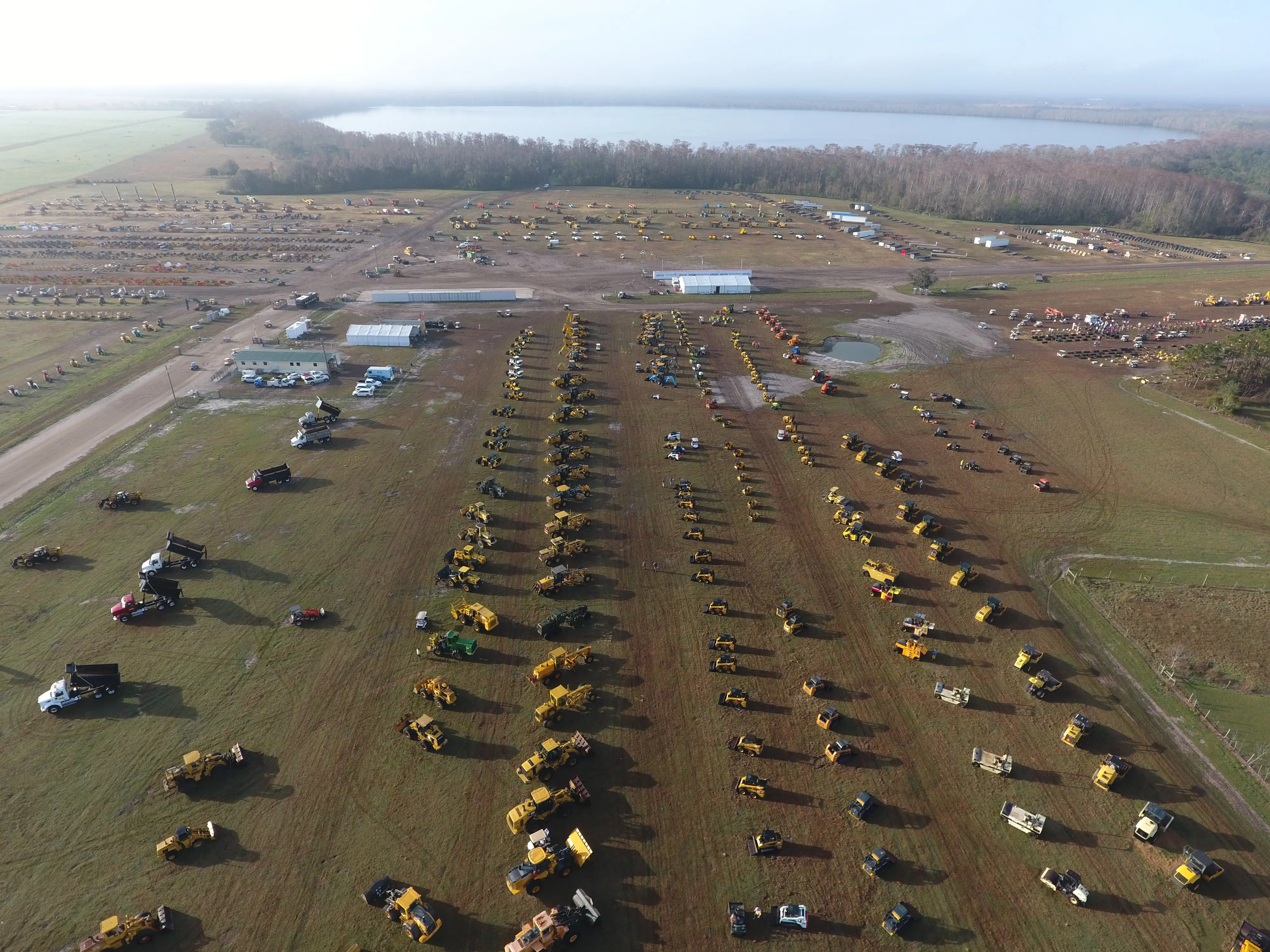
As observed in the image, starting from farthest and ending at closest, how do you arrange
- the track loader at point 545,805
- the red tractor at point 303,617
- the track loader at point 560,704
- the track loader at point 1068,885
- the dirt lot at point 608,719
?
1. the red tractor at point 303,617
2. the track loader at point 560,704
3. the track loader at point 545,805
4. the dirt lot at point 608,719
5. the track loader at point 1068,885

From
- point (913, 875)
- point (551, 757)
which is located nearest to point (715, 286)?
point (551, 757)

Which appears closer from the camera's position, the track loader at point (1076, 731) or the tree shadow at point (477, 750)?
the tree shadow at point (477, 750)

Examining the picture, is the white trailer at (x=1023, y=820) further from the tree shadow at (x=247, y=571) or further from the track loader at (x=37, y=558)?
the track loader at (x=37, y=558)

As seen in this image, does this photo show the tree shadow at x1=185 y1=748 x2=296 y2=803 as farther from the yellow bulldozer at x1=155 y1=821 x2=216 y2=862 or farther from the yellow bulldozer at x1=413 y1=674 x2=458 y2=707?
the yellow bulldozer at x1=413 y1=674 x2=458 y2=707

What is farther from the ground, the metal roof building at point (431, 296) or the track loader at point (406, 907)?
the metal roof building at point (431, 296)

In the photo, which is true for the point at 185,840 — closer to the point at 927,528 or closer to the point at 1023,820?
the point at 1023,820

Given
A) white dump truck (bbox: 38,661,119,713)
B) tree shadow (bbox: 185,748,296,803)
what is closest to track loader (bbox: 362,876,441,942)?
tree shadow (bbox: 185,748,296,803)

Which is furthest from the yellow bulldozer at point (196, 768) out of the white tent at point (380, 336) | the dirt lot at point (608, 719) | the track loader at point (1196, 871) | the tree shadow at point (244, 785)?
the white tent at point (380, 336)

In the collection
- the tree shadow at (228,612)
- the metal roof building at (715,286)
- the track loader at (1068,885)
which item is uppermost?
the metal roof building at (715,286)
